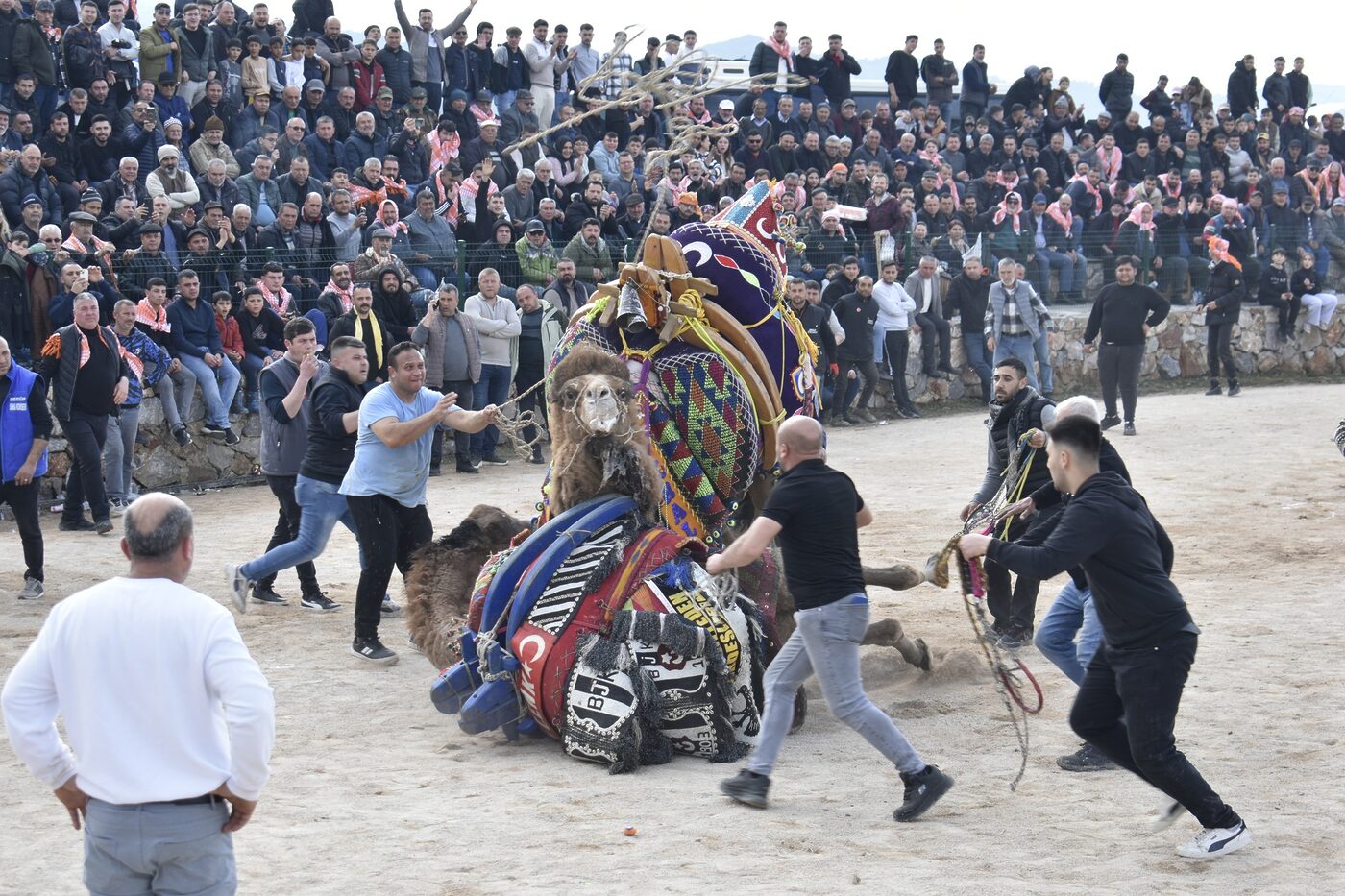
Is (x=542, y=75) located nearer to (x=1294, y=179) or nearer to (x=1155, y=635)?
(x=1294, y=179)

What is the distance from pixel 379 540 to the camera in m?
7.98

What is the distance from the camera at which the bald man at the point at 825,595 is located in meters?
5.69

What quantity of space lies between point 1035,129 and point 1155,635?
20062 mm

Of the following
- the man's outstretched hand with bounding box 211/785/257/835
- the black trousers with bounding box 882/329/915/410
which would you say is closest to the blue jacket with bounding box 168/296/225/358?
the black trousers with bounding box 882/329/915/410

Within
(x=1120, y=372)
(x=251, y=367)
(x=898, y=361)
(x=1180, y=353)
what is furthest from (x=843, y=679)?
(x=1180, y=353)

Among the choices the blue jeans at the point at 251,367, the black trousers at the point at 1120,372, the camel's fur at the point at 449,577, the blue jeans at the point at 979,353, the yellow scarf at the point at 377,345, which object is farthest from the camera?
the blue jeans at the point at 979,353

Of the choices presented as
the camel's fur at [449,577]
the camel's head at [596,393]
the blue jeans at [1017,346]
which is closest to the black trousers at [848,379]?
the blue jeans at [1017,346]

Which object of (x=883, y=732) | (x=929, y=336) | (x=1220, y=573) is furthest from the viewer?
(x=929, y=336)

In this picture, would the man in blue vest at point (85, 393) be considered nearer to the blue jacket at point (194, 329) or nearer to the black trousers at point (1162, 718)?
the blue jacket at point (194, 329)

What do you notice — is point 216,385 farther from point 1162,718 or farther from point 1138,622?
point 1162,718

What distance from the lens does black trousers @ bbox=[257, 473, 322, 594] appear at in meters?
9.48

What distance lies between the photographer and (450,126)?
676 inches

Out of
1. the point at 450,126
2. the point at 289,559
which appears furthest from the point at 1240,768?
the point at 450,126

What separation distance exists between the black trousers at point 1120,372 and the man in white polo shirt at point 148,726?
43.9ft
